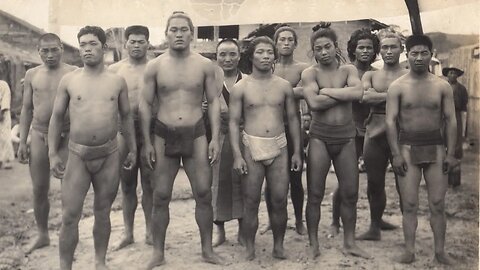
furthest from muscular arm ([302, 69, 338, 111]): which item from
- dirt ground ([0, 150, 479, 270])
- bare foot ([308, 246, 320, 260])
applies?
dirt ground ([0, 150, 479, 270])

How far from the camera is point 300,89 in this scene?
453 centimetres

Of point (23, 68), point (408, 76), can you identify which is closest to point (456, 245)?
point (408, 76)

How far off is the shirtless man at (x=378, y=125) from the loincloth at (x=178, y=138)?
1.74m

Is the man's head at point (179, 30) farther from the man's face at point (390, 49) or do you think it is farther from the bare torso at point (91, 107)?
the man's face at point (390, 49)

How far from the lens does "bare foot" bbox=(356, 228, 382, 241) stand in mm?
4727

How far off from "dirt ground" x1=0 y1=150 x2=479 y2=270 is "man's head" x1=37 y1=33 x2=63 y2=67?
65.5 inches

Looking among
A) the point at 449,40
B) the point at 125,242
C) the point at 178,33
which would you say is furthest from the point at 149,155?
the point at 449,40

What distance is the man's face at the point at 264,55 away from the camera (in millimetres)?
4039

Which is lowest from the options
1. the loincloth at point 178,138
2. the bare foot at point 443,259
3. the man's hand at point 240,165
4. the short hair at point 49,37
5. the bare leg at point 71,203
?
the bare foot at point 443,259

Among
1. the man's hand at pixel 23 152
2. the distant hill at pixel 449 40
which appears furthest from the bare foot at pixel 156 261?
the distant hill at pixel 449 40

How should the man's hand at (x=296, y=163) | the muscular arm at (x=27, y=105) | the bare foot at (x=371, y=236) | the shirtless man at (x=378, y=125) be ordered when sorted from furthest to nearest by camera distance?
1. the bare foot at (x=371, y=236)
2. the shirtless man at (x=378, y=125)
3. the muscular arm at (x=27, y=105)
4. the man's hand at (x=296, y=163)

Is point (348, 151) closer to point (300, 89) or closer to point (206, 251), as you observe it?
point (300, 89)

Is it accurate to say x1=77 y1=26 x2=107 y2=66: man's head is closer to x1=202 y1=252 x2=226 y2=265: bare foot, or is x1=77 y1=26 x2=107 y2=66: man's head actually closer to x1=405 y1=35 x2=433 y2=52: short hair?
x1=202 y1=252 x2=226 y2=265: bare foot

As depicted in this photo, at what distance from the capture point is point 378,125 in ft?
15.2
